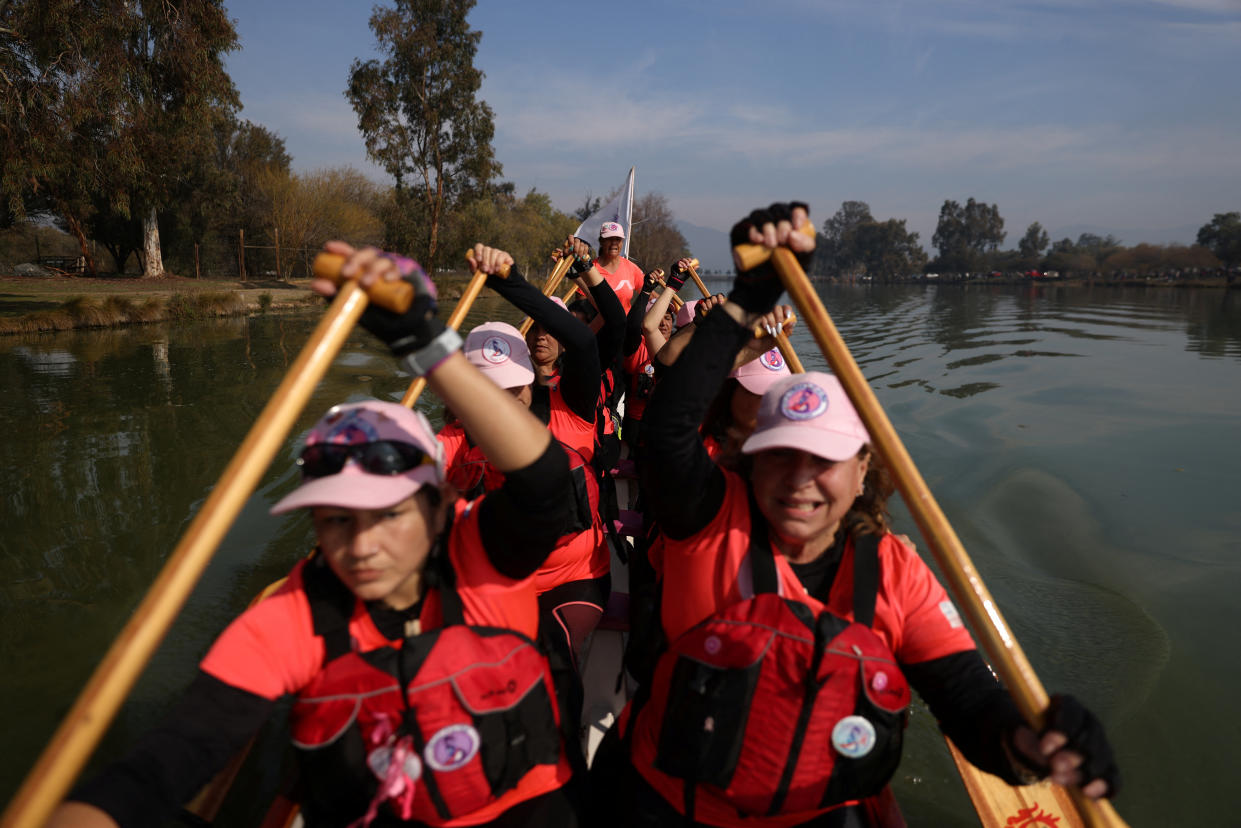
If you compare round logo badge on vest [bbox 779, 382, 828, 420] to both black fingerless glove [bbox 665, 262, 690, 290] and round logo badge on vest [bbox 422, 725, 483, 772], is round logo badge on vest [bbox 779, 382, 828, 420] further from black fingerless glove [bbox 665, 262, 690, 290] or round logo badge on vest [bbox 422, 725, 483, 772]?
black fingerless glove [bbox 665, 262, 690, 290]

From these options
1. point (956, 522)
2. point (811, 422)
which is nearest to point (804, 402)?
point (811, 422)

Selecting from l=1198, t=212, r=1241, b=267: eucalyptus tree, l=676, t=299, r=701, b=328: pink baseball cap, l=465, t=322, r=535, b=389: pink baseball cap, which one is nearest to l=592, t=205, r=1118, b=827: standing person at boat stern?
l=465, t=322, r=535, b=389: pink baseball cap

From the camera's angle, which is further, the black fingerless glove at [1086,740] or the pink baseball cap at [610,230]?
the pink baseball cap at [610,230]

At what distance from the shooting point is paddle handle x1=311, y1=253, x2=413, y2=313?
150 cm

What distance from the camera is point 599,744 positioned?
2420 mm

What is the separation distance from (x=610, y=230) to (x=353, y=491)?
20.5ft

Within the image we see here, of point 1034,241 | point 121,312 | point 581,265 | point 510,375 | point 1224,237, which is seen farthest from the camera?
point 1034,241

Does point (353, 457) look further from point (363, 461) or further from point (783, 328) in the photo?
point (783, 328)

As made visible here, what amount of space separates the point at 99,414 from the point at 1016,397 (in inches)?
525

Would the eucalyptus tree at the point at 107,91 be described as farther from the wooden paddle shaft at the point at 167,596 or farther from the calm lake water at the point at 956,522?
the wooden paddle shaft at the point at 167,596

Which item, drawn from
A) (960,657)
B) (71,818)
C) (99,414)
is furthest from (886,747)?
(99,414)

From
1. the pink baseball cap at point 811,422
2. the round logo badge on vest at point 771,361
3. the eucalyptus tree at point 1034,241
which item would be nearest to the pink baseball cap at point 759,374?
the round logo badge on vest at point 771,361

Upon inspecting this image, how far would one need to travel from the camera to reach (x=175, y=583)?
1.37 m

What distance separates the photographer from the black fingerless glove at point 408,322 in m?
1.53
